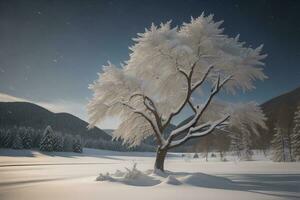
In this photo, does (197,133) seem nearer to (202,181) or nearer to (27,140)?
(202,181)

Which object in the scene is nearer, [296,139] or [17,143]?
[296,139]

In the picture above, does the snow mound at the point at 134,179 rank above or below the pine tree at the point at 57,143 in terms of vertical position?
below

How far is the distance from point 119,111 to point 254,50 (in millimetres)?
10472

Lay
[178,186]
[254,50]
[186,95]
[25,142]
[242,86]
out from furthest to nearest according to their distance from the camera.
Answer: [25,142] < [186,95] < [242,86] < [254,50] < [178,186]

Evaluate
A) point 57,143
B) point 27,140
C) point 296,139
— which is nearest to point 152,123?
point 296,139

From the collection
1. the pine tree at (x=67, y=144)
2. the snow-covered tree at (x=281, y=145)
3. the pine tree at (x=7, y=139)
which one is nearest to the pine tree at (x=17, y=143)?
the pine tree at (x=7, y=139)

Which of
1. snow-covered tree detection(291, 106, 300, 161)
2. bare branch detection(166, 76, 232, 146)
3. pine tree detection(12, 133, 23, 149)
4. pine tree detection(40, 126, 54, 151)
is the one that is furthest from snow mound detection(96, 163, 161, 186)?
pine tree detection(12, 133, 23, 149)

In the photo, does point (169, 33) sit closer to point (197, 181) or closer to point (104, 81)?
point (104, 81)

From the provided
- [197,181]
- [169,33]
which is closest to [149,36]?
[169,33]

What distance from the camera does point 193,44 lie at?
19.3 meters

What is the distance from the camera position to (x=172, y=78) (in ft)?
67.4

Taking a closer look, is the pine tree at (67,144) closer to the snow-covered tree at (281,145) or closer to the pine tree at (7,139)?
the pine tree at (7,139)

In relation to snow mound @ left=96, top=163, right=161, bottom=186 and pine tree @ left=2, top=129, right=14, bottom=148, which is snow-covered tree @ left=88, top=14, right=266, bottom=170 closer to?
snow mound @ left=96, top=163, right=161, bottom=186

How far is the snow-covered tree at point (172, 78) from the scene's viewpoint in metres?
19.2
